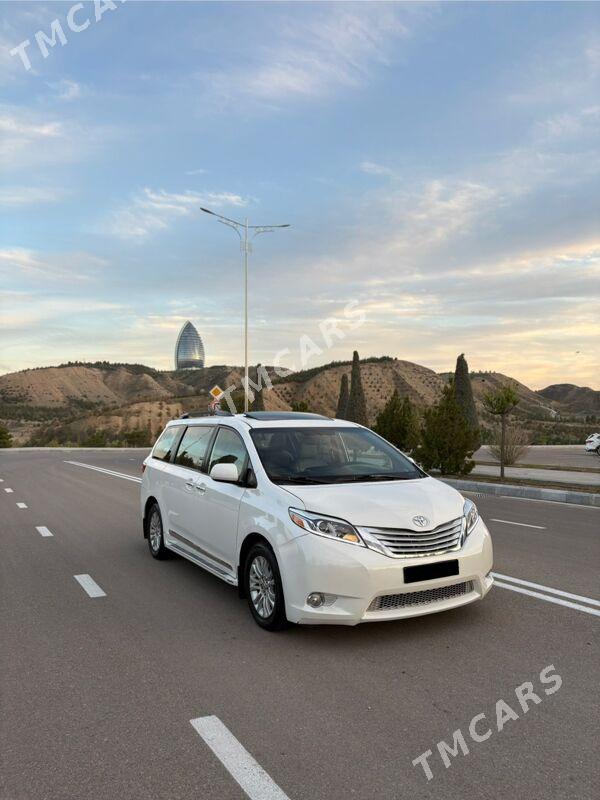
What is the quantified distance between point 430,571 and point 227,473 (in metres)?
1.94

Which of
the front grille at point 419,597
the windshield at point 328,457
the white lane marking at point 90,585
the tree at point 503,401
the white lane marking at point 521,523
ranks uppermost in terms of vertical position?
the tree at point 503,401

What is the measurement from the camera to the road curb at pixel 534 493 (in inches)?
587

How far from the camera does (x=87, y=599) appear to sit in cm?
636

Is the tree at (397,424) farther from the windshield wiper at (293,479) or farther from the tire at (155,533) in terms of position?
the windshield wiper at (293,479)

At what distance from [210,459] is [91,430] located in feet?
254

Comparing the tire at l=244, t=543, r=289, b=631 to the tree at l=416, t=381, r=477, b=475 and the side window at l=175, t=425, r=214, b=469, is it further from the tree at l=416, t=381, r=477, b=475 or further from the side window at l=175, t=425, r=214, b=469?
the tree at l=416, t=381, r=477, b=475

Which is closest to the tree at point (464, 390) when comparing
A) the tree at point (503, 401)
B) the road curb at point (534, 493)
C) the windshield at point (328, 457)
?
→ the tree at point (503, 401)

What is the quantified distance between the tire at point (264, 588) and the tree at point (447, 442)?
16644mm

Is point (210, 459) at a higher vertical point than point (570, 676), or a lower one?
higher

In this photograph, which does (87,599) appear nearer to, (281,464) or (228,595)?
(228,595)

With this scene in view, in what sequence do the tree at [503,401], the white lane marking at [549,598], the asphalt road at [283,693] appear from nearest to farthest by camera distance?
the asphalt road at [283,693] < the white lane marking at [549,598] < the tree at [503,401]

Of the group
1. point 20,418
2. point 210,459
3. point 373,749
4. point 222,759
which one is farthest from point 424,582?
point 20,418

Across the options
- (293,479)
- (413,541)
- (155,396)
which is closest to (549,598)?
(413,541)

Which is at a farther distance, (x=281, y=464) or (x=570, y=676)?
(x=281, y=464)
